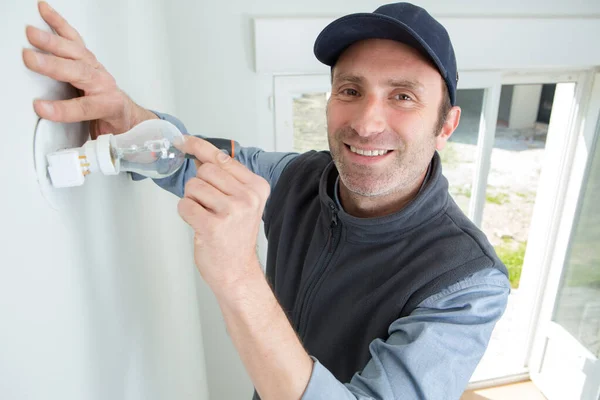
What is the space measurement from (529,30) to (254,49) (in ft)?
3.42

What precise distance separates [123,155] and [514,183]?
2891 mm

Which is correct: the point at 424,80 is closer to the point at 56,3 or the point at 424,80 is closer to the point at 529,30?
the point at 56,3

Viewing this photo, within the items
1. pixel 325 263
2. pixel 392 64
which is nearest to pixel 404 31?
pixel 392 64

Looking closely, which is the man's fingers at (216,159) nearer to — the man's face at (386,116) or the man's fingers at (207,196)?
the man's fingers at (207,196)

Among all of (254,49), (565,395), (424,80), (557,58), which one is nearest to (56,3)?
(424,80)

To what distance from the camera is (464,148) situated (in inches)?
81.4

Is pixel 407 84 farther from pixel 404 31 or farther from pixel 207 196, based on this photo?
pixel 207 196

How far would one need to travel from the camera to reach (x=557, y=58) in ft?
5.43

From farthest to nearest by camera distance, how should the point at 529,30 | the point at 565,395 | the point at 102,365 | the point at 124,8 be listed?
1. the point at 565,395
2. the point at 529,30
3. the point at 124,8
4. the point at 102,365

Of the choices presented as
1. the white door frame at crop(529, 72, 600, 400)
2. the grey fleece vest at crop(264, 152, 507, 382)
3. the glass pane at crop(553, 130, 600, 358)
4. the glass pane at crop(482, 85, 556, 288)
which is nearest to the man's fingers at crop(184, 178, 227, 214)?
the grey fleece vest at crop(264, 152, 507, 382)

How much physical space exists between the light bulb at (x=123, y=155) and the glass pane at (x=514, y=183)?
7.94 ft

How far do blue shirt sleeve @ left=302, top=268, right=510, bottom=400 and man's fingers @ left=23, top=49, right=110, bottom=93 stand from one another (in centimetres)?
50

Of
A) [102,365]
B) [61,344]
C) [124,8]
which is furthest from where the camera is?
[124,8]

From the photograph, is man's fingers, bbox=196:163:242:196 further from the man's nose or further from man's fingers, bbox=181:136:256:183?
the man's nose
